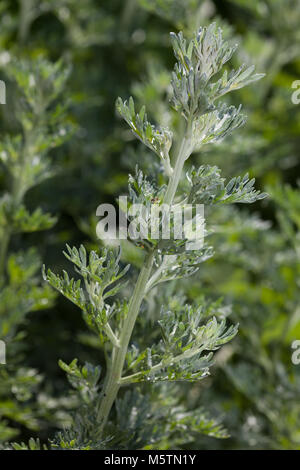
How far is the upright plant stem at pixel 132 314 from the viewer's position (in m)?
0.61

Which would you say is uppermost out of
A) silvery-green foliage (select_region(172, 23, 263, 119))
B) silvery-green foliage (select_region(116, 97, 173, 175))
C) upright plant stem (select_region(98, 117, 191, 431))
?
silvery-green foliage (select_region(172, 23, 263, 119))

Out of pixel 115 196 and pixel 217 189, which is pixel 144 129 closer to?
pixel 217 189

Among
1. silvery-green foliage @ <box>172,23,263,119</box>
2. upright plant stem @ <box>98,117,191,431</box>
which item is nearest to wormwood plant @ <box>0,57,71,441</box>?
upright plant stem @ <box>98,117,191,431</box>

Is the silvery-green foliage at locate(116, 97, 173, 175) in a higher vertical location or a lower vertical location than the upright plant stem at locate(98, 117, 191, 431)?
higher

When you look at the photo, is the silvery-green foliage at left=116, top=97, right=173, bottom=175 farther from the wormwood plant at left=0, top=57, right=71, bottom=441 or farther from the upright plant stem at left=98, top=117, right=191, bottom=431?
the wormwood plant at left=0, top=57, right=71, bottom=441

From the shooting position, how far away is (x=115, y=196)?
1.23 meters

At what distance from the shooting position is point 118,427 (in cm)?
71

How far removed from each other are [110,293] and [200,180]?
0.55ft

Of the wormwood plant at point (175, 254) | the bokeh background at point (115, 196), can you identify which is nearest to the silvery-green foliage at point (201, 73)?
the wormwood plant at point (175, 254)

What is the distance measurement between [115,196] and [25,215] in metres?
0.37

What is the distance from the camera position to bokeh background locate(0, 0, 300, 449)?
95 centimetres

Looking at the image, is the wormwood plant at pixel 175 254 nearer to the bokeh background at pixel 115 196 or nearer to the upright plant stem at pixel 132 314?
the upright plant stem at pixel 132 314

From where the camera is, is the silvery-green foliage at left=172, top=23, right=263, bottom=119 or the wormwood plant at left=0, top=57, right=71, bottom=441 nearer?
the silvery-green foliage at left=172, top=23, right=263, bottom=119

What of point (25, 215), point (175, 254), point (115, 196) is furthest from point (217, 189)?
point (115, 196)
